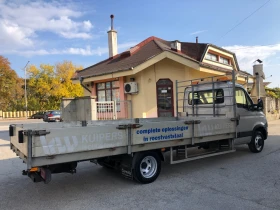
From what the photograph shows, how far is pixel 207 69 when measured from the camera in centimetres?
1447

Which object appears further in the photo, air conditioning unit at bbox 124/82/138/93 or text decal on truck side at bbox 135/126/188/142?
air conditioning unit at bbox 124/82/138/93

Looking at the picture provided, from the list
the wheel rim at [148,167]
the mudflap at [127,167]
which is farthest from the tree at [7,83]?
the wheel rim at [148,167]

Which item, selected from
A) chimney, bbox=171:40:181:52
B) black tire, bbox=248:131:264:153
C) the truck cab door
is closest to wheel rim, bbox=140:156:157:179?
the truck cab door

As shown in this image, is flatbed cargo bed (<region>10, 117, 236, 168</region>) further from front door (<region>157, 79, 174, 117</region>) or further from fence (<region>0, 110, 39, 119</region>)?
fence (<region>0, 110, 39, 119</region>)

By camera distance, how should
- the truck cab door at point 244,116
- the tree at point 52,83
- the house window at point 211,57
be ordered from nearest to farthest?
the truck cab door at point 244,116, the house window at point 211,57, the tree at point 52,83

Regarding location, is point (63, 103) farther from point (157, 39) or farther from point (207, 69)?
point (157, 39)

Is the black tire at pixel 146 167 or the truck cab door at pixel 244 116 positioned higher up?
the truck cab door at pixel 244 116

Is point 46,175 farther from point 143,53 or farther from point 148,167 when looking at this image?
point 143,53

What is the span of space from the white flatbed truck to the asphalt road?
0.39 metres

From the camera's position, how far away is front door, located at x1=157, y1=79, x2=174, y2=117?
49.1ft

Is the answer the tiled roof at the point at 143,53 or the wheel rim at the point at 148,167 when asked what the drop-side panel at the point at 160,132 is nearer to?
the wheel rim at the point at 148,167

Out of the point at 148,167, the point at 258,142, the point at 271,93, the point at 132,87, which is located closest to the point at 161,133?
the point at 148,167

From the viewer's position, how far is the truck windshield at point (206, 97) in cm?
784

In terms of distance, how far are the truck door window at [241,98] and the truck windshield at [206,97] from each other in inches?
17.4
